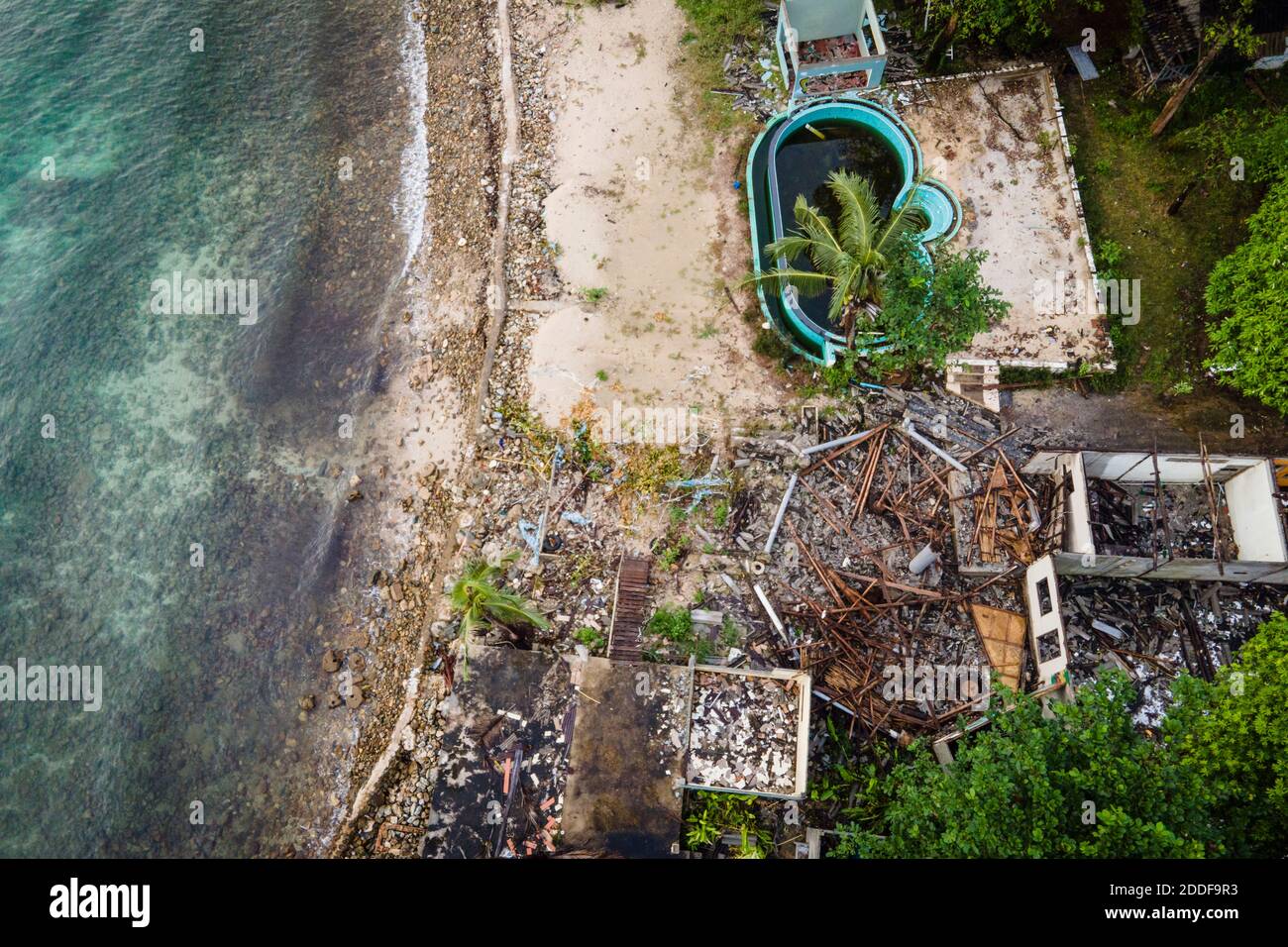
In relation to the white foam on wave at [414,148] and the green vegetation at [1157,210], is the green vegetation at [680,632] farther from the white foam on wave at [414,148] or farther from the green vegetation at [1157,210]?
the white foam on wave at [414,148]

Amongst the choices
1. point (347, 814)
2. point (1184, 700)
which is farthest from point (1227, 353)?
point (347, 814)

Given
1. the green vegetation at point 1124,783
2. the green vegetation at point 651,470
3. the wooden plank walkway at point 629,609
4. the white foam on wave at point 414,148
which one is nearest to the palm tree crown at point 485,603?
the wooden plank walkway at point 629,609

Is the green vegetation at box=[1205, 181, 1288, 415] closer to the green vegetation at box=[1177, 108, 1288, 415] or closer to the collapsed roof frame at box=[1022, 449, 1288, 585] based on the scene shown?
the green vegetation at box=[1177, 108, 1288, 415]

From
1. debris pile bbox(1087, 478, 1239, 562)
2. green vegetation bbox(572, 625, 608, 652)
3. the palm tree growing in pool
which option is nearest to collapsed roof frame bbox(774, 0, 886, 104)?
the palm tree growing in pool

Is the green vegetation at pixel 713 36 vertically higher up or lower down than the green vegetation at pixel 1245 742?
higher up

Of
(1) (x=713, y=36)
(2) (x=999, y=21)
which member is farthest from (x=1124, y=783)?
(1) (x=713, y=36)

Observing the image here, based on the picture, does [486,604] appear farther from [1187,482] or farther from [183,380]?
[1187,482]
